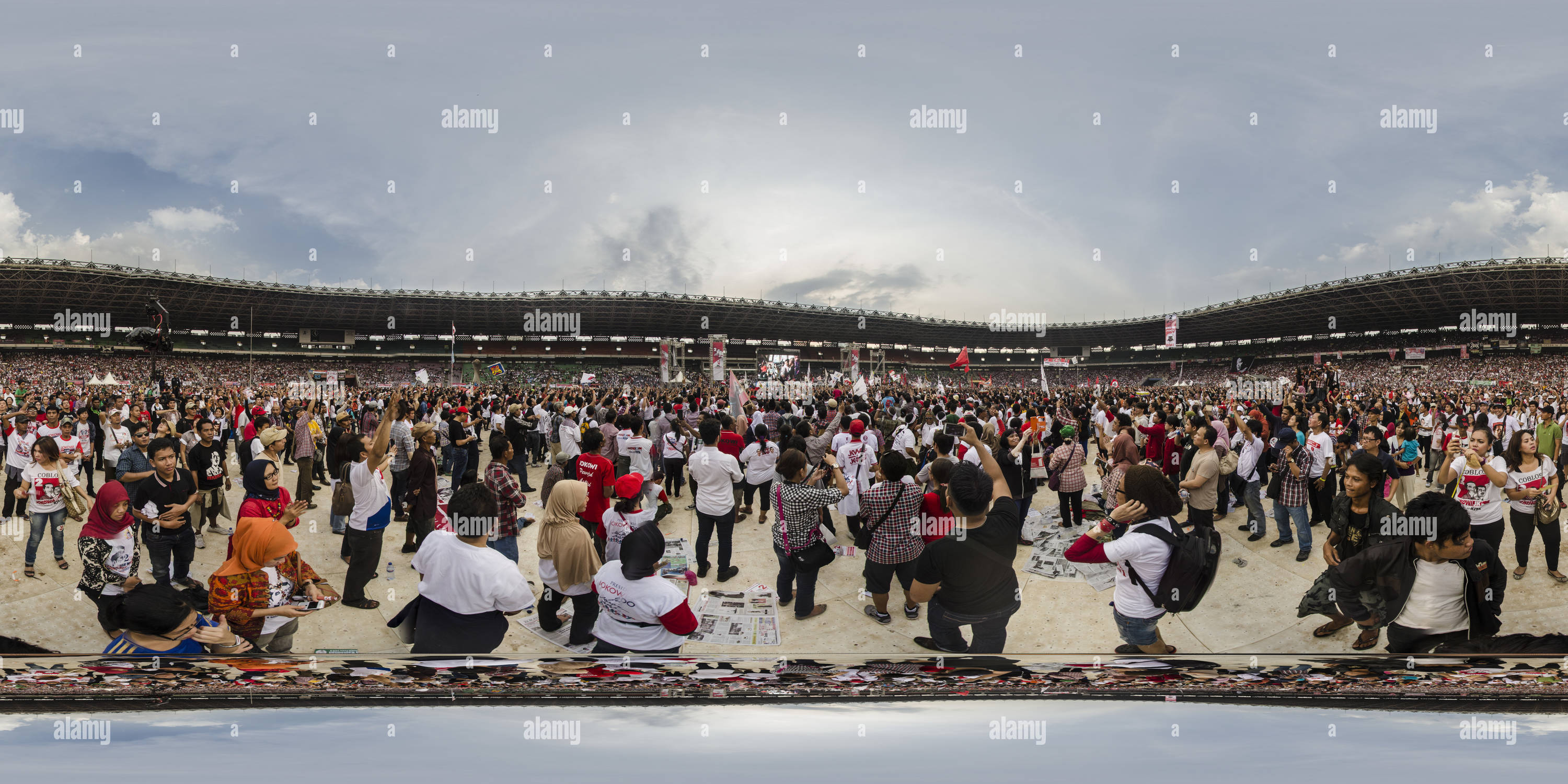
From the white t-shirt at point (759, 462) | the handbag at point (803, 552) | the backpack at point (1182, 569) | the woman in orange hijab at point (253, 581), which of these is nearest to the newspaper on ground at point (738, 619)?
the handbag at point (803, 552)

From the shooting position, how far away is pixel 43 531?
20.6ft

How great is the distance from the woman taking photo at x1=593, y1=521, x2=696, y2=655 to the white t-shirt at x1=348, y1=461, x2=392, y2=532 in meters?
3.25

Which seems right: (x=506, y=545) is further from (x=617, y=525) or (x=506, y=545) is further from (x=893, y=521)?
(x=893, y=521)

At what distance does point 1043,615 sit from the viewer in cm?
604

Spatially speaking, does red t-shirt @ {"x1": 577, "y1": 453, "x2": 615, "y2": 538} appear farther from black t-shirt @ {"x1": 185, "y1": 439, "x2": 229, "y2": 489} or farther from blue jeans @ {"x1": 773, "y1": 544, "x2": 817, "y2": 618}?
black t-shirt @ {"x1": 185, "y1": 439, "x2": 229, "y2": 489}

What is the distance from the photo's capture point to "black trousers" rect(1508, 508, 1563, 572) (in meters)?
5.86

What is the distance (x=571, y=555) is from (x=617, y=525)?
1.58 feet

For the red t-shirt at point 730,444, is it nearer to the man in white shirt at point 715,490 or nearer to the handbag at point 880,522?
the man in white shirt at point 715,490

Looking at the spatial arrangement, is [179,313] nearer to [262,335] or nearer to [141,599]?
[262,335]

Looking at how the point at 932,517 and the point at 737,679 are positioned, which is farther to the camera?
the point at 932,517

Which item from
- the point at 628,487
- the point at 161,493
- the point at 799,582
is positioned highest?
the point at 628,487

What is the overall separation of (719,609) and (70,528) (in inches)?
374

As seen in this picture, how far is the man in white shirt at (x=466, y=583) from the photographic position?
378 centimetres

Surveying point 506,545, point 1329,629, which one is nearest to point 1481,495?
point 1329,629
